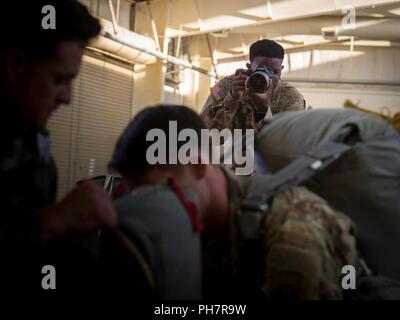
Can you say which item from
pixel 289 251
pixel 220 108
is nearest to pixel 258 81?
pixel 220 108

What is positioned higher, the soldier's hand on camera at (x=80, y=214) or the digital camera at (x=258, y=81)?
the digital camera at (x=258, y=81)

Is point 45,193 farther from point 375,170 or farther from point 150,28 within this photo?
point 150,28

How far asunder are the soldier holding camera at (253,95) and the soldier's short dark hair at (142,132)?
3.26ft

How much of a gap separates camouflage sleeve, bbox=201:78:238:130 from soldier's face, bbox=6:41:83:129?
1240mm

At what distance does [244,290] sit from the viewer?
110 centimetres

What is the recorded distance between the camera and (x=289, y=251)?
945 millimetres

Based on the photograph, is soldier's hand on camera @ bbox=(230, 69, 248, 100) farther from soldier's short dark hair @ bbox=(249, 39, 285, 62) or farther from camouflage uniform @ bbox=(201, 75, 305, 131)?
soldier's short dark hair @ bbox=(249, 39, 285, 62)

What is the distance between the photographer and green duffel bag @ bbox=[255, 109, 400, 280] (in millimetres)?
1151

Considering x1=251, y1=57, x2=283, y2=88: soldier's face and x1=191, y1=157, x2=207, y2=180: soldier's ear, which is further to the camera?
x1=251, y1=57, x2=283, y2=88: soldier's face

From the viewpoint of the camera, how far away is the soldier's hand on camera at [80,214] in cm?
83

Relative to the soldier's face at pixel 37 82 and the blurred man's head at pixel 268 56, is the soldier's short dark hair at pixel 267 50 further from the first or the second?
the soldier's face at pixel 37 82

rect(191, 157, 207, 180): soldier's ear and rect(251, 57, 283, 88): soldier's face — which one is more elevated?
rect(251, 57, 283, 88): soldier's face

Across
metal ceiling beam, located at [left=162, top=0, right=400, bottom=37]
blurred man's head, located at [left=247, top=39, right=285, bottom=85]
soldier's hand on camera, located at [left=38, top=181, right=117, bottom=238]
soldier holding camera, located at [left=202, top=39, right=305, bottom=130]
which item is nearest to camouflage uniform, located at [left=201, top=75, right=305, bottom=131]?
soldier holding camera, located at [left=202, top=39, right=305, bottom=130]
